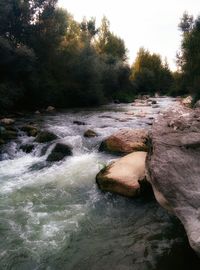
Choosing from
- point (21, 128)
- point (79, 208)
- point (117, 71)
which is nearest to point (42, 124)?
point (21, 128)

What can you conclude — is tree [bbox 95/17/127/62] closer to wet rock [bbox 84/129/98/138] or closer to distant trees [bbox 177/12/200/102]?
distant trees [bbox 177/12/200/102]

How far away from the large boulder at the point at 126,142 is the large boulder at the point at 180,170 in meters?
4.69

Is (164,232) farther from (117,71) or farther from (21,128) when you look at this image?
(117,71)

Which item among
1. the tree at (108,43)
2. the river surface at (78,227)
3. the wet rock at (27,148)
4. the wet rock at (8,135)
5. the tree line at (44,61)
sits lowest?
the river surface at (78,227)

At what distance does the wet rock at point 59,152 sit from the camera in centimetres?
1043

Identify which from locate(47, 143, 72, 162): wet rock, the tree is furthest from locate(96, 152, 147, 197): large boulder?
the tree

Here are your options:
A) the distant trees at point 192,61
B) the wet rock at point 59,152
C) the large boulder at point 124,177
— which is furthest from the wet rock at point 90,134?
the distant trees at point 192,61

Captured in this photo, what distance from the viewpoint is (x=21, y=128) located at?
14.6m

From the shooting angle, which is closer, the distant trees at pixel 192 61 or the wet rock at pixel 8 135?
the wet rock at pixel 8 135

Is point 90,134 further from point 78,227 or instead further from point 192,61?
point 192,61

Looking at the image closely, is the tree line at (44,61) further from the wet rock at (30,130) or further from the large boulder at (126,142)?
the large boulder at (126,142)

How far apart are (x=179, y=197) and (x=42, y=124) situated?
1286 centimetres

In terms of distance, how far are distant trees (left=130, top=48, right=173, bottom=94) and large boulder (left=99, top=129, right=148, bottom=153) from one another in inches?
1978

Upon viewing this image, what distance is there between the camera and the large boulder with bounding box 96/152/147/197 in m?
7.16
